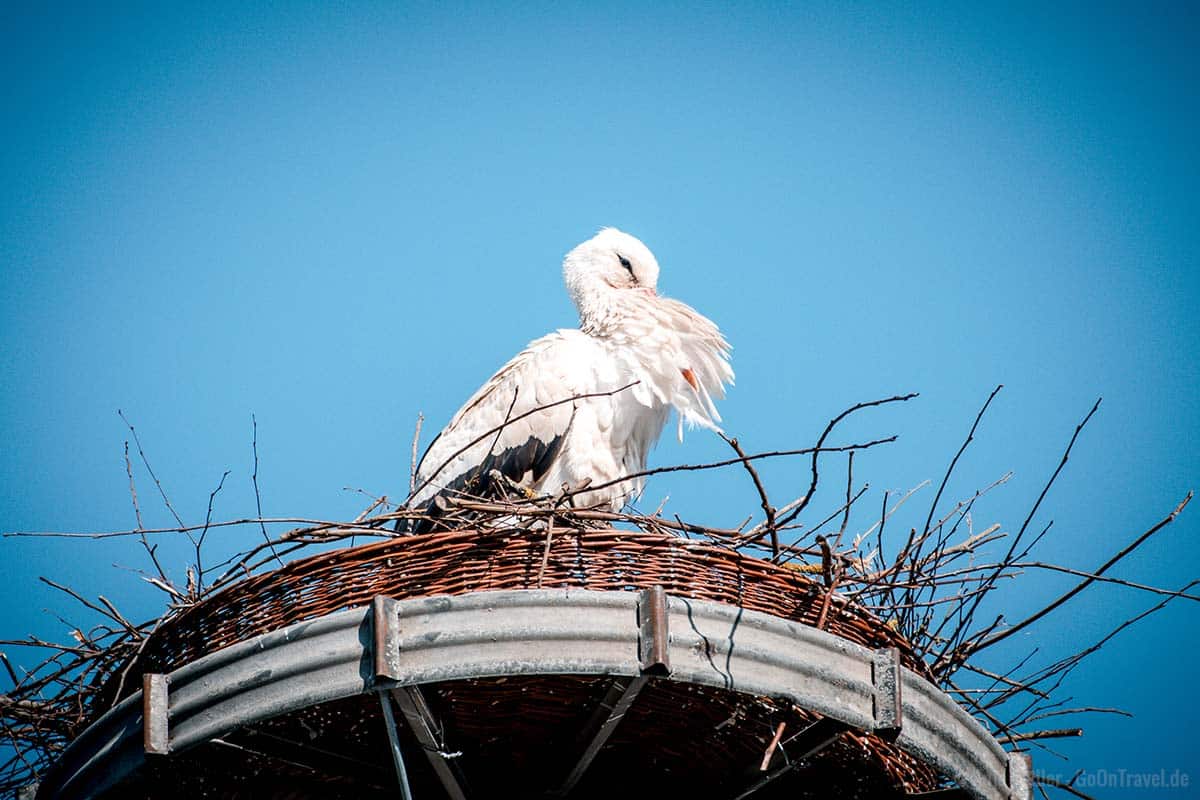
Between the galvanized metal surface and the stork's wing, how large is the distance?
6.99ft

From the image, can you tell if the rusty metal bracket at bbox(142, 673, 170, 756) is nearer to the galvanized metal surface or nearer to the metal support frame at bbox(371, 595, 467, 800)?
the galvanized metal surface

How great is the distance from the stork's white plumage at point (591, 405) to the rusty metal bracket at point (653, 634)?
225 centimetres

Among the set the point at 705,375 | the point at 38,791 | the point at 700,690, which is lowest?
the point at 38,791

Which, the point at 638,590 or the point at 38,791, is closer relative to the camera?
the point at 638,590

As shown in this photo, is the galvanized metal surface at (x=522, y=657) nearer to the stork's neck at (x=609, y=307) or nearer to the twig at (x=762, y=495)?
the twig at (x=762, y=495)

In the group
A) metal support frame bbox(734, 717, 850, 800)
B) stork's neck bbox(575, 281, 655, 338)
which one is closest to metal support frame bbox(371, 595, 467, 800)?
metal support frame bbox(734, 717, 850, 800)

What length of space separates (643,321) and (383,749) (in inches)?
102

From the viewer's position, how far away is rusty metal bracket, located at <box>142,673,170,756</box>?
3760 mm

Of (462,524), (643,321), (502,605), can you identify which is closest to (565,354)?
(643,321)

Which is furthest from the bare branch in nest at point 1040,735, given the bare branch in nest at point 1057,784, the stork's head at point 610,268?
the stork's head at point 610,268

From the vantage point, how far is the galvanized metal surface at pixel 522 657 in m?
3.58

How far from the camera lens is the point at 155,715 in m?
3.78

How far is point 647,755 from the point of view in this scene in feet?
14.3

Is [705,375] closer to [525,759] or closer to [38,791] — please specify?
[525,759]
